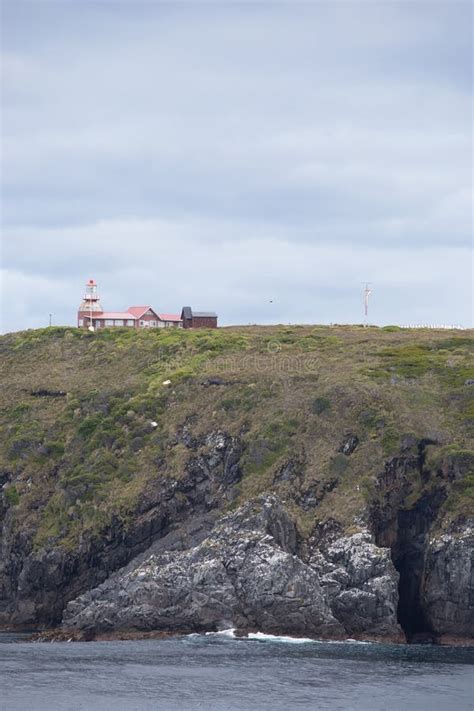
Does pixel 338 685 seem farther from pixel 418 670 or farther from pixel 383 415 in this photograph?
pixel 383 415

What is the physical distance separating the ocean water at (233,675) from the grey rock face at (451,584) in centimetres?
356

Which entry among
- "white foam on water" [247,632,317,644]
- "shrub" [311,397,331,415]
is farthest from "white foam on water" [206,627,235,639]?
"shrub" [311,397,331,415]

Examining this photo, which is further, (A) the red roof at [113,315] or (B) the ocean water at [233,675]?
(A) the red roof at [113,315]

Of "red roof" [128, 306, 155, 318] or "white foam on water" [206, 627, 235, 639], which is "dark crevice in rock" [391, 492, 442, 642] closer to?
"white foam on water" [206, 627, 235, 639]

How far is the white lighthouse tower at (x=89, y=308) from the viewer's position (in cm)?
19350

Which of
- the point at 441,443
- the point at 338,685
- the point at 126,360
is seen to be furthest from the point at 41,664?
the point at 126,360

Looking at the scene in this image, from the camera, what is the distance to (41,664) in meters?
94.3

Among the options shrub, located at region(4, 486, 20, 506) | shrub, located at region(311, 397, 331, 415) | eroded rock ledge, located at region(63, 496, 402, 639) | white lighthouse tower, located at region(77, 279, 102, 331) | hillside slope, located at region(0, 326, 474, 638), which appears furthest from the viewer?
white lighthouse tower, located at region(77, 279, 102, 331)

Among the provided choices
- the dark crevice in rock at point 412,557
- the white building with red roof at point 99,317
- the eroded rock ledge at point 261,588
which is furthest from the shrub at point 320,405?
the white building with red roof at point 99,317

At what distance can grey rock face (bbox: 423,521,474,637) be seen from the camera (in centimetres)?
10681

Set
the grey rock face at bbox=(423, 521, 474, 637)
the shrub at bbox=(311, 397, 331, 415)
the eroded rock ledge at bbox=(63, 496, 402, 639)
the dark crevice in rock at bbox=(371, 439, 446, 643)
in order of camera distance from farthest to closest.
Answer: the shrub at bbox=(311, 397, 331, 415) → the dark crevice in rock at bbox=(371, 439, 446, 643) → the grey rock face at bbox=(423, 521, 474, 637) → the eroded rock ledge at bbox=(63, 496, 402, 639)

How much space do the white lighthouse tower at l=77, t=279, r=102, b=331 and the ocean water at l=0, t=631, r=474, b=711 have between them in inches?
3581

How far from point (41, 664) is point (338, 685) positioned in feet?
72.9

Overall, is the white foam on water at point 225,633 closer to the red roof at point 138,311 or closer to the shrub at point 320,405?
the shrub at point 320,405
